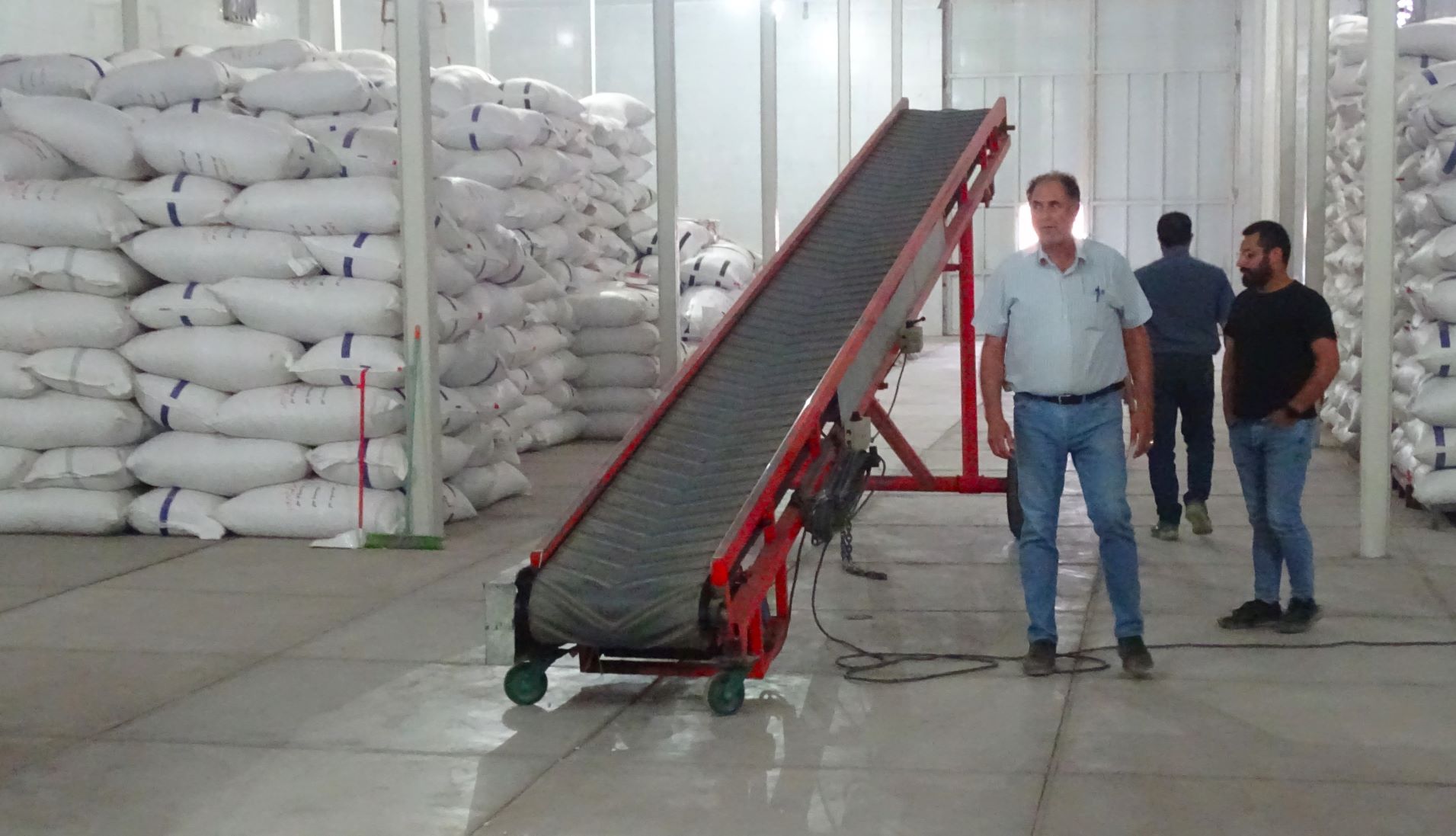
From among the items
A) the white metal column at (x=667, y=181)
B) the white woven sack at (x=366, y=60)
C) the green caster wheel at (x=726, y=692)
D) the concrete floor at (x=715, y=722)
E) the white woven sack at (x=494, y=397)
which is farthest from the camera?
the white woven sack at (x=366, y=60)

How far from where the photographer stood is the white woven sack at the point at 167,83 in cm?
745

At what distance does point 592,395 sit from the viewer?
35.8 ft

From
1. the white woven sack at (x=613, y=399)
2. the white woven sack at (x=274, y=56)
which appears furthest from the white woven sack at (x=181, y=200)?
the white woven sack at (x=613, y=399)

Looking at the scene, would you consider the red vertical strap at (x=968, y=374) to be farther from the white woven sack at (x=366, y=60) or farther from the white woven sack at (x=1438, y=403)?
the white woven sack at (x=366, y=60)

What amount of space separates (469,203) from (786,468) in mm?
3653

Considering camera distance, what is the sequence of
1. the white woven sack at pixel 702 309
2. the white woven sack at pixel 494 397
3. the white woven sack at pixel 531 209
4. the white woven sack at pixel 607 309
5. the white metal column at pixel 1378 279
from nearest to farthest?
the white metal column at pixel 1378 279
the white woven sack at pixel 494 397
the white woven sack at pixel 531 209
the white woven sack at pixel 607 309
the white woven sack at pixel 702 309

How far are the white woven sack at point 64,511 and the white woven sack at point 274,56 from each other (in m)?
2.75

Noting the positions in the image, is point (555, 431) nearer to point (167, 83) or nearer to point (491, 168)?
point (491, 168)

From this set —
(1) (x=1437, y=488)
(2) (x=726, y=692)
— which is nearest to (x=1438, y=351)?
(1) (x=1437, y=488)

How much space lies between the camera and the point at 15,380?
7.11 metres

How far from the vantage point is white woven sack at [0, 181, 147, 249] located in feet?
23.2

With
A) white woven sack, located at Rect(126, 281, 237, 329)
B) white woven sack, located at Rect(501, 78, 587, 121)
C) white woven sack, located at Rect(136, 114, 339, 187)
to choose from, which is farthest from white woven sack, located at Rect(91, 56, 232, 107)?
white woven sack, located at Rect(501, 78, 587, 121)

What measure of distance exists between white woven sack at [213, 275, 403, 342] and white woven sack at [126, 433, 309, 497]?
533mm

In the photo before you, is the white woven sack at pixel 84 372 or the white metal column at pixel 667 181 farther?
the white metal column at pixel 667 181
